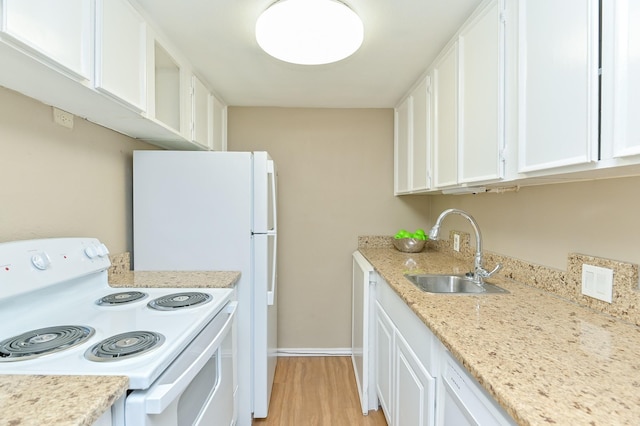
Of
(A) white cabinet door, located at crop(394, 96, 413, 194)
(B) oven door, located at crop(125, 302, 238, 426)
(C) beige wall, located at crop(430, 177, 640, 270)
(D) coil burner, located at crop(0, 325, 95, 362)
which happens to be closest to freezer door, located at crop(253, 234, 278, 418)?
(B) oven door, located at crop(125, 302, 238, 426)

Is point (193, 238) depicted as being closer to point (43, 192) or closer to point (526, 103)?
point (43, 192)

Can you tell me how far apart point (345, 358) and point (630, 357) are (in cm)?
223

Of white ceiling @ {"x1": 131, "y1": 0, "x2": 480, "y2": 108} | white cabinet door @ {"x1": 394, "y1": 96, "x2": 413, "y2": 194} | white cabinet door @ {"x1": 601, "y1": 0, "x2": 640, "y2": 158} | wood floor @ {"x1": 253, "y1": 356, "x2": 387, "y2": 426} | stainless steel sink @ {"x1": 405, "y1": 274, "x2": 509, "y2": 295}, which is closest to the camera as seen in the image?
white cabinet door @ {"x1": 601, "y1": 0, "x2": 640, "y2": 158}

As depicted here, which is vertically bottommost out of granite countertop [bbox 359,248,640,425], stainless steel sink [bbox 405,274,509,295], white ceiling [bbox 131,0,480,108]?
stainless steel sink [bbox 405,274,509,295]

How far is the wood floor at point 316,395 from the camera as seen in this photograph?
197cm

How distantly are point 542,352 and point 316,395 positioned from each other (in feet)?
5.82

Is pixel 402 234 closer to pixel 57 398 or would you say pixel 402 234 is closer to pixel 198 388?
pixel 198 388

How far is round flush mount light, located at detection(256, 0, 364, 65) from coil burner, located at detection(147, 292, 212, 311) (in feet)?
3.99

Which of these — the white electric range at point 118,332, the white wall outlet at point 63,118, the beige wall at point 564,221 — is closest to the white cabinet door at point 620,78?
the beige wall at point 564,221

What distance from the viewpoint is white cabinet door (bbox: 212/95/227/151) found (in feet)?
8.06

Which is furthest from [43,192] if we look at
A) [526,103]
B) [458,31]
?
[458,31]

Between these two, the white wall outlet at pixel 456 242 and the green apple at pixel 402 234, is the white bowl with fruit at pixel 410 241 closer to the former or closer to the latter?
the green apple at pixel 402 234

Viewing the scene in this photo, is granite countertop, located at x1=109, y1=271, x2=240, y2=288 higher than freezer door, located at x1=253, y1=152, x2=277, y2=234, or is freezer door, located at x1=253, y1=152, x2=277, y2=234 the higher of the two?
freezer door, located at x1=253, y1=152, x2=277, y2=234

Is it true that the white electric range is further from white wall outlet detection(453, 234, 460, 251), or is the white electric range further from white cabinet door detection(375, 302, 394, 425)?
white wall outlet detection(453, 234, 460, 251)
